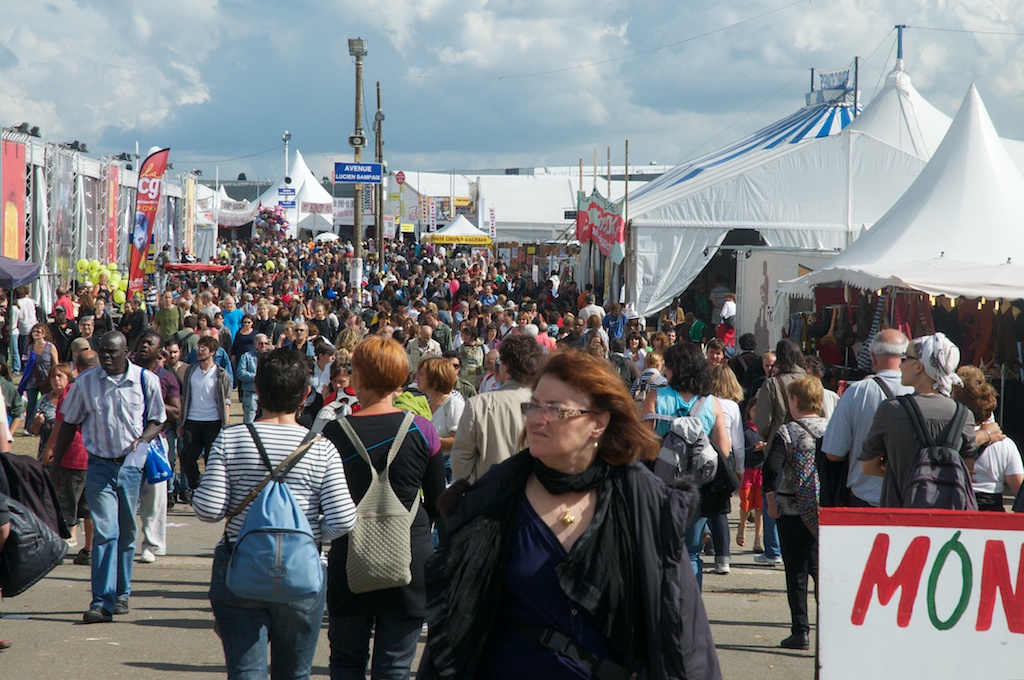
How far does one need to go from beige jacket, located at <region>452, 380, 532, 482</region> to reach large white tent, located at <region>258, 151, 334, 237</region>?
69304 mm

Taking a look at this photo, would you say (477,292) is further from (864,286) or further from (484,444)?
(484,444)

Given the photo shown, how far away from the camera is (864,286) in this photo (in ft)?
42.8

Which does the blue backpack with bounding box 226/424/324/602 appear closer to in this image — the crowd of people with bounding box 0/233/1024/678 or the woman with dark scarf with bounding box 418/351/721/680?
the crowd of people with bounding box 0/233/1024/678

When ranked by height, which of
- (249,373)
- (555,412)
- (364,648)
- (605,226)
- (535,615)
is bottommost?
(364,648)

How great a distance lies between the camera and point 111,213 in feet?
102

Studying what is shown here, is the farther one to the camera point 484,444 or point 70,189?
point 70,189

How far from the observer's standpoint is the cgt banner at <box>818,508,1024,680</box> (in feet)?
12.0

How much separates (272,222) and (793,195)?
51.1 m

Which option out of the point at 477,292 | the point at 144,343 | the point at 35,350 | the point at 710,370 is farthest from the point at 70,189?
the point at 710,370

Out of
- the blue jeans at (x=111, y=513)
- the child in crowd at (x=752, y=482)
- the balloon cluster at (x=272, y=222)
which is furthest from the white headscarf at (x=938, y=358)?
the balloon cluster at (x=272, y=222)

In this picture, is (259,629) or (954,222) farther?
(954,222)

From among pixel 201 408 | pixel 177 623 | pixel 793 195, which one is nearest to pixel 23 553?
pixel 177 623

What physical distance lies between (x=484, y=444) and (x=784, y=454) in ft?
6.72

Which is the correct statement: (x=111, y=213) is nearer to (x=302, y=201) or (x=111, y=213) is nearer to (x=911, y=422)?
(x=911, y=422)
